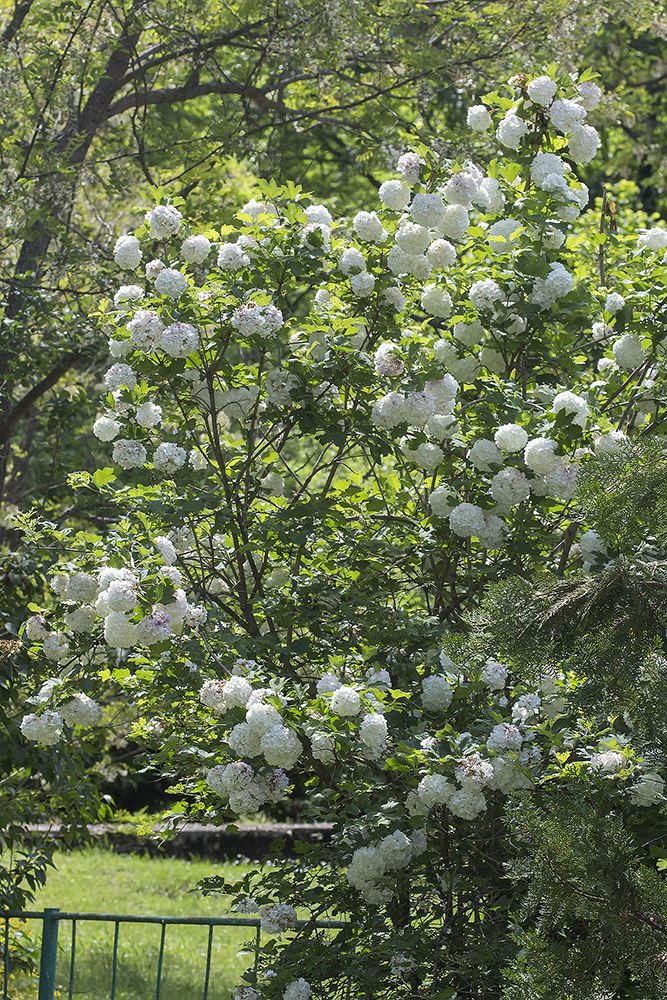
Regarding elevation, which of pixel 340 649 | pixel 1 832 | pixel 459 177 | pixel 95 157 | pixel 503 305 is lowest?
pixel 1 832

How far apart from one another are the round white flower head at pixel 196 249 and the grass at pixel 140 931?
12.2ft

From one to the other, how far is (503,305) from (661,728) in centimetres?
190

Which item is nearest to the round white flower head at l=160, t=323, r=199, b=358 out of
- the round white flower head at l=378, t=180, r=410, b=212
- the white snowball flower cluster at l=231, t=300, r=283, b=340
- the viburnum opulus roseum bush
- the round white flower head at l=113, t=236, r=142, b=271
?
the viburnum opulus roseum bush

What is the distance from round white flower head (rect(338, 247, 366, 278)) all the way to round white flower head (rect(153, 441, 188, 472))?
0.80 metres

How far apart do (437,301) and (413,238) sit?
28 centimetres

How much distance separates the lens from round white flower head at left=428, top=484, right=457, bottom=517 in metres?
3.60

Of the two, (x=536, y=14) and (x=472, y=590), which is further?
(x=536, y=14)

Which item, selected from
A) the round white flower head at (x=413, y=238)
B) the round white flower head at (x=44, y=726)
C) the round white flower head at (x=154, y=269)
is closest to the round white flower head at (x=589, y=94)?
the round white flower head at (x=413, y=238)

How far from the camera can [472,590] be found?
3.76 meters

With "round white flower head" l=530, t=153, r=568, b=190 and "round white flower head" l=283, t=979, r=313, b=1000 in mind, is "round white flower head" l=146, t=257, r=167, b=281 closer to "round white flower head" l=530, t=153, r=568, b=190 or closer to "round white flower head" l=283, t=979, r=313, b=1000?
"round white flower head" l=530, t=153, r=568, b=190

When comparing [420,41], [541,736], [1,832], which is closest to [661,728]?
[541,736]

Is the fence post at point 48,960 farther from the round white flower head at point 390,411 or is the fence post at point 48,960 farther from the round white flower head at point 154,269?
the round white flower head at point 154,269

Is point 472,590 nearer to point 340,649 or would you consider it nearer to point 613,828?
point 340,649

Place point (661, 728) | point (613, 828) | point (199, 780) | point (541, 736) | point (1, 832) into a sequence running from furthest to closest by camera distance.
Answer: point (1, 832) → point (199, 780) → point (541, 736) → point (661, 728) → point (613, 828)
